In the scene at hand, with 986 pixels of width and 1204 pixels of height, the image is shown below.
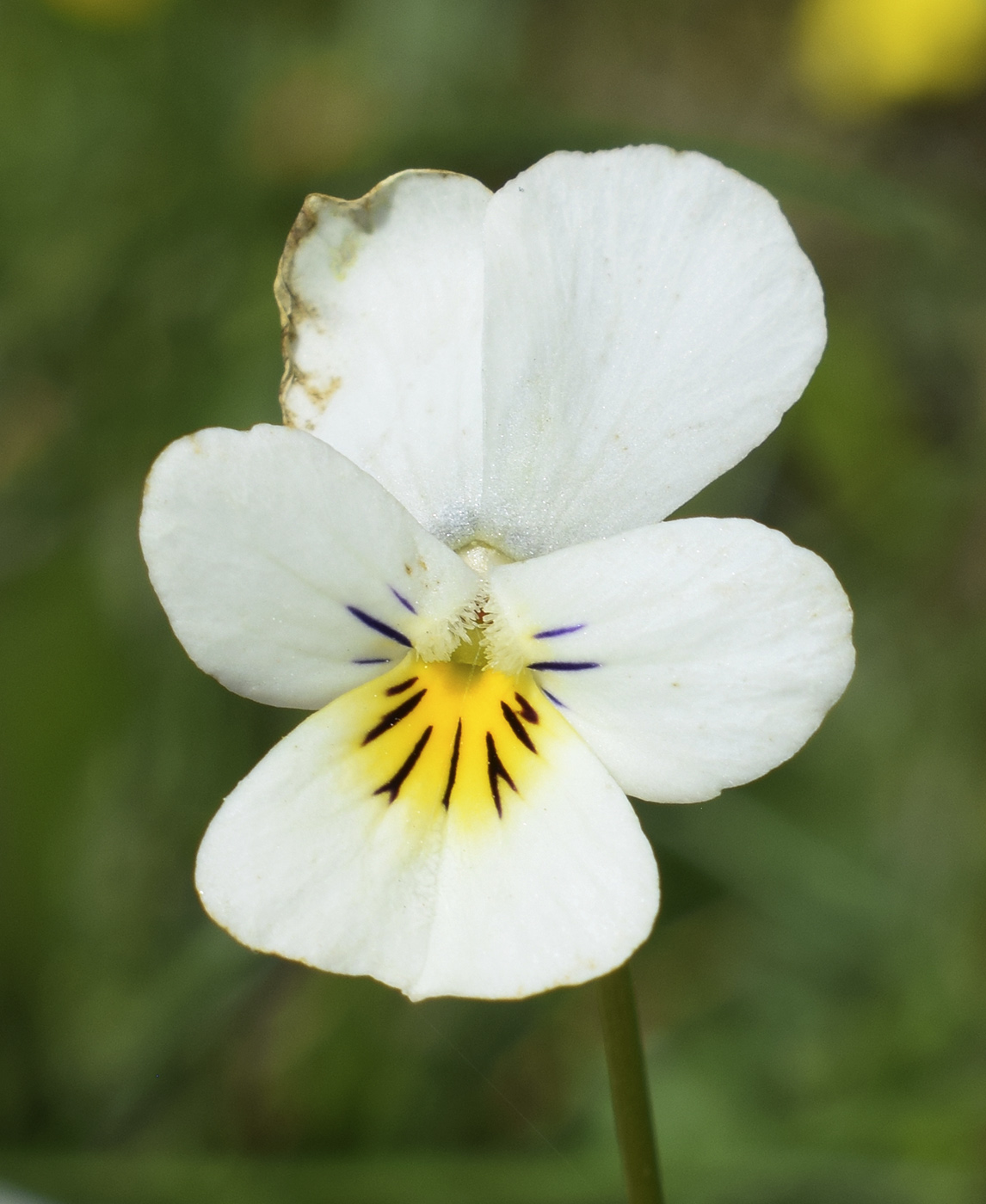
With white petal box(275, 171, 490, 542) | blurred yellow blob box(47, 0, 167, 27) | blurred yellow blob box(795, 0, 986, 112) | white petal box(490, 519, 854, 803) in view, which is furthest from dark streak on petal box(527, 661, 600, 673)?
blurred yellow blob box(795, 0, 986, 112)

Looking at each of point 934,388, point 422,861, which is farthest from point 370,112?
point 422,861

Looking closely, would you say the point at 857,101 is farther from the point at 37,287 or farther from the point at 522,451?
the point at 522,451

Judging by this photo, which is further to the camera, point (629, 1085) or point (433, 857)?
point (433, 857)

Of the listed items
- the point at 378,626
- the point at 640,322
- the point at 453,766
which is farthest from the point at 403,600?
the point at 640,322

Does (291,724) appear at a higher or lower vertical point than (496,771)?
lower

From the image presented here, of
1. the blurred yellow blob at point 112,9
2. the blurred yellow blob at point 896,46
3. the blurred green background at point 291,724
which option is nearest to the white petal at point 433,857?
the blurred green background at point 291,724

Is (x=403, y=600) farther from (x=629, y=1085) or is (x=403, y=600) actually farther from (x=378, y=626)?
(x=629, y=1085)
